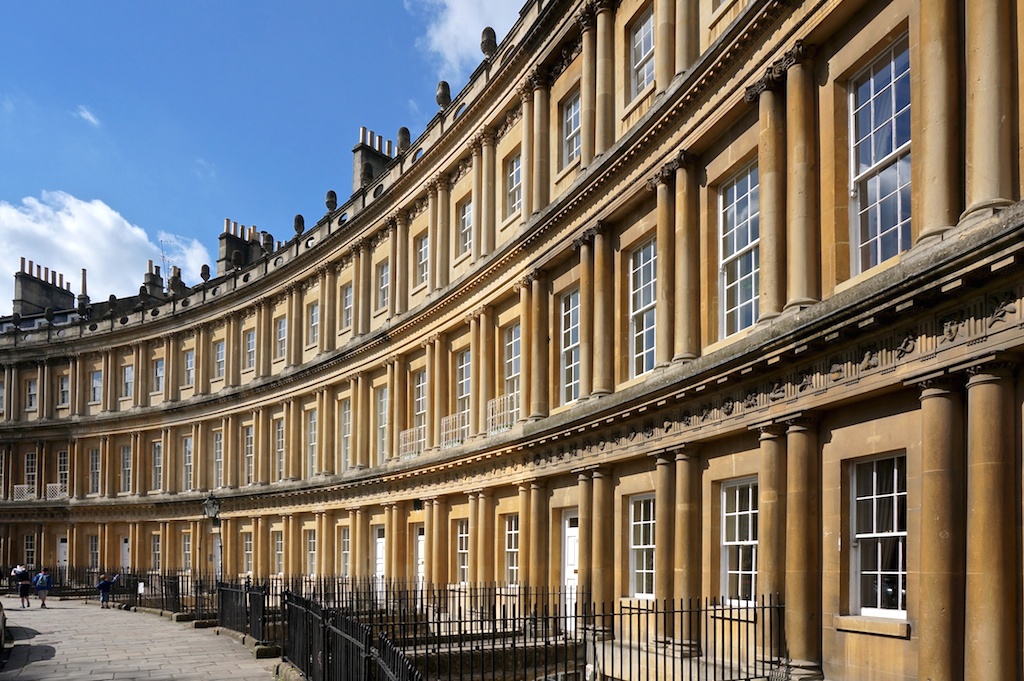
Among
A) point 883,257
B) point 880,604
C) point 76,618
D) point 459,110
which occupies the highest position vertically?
point 459,110

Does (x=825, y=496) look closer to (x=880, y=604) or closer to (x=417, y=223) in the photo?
(x=880, y=604)

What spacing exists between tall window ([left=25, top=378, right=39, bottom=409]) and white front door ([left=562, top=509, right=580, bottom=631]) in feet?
120

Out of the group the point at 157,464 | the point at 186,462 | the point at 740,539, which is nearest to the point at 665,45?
the point at 740,539

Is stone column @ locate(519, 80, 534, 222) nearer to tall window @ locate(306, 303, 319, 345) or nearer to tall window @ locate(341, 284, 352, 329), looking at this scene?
tall window @ locate(341, 284, 352, 329)

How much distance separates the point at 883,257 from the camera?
10.5m

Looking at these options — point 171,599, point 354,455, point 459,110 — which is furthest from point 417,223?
point 171,599

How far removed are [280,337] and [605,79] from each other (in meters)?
21.7

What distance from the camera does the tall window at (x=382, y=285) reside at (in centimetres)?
2908

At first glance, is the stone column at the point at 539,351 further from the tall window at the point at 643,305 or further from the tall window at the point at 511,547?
the tall window at the point at 643,305

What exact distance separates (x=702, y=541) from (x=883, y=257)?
188 inches

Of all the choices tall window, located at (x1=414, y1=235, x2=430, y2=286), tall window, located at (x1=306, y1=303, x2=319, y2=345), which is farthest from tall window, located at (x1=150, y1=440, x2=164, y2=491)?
tall window, located at (x1=414, y1=235, x2=430, y2=286)

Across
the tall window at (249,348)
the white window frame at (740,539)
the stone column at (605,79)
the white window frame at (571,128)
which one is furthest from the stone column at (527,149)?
the tall window at (249,348)

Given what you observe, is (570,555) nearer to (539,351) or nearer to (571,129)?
(539,351)

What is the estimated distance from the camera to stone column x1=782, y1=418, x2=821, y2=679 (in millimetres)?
10695
